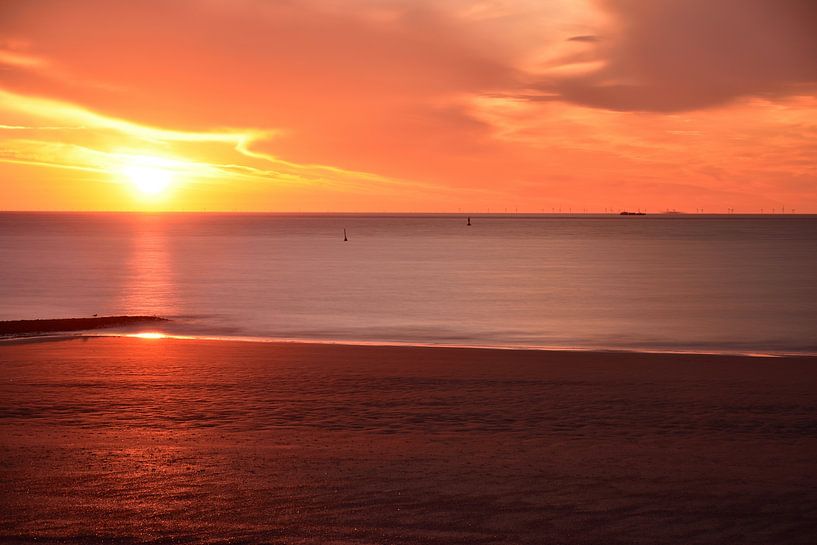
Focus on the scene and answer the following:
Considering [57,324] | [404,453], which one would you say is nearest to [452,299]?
[57,324]

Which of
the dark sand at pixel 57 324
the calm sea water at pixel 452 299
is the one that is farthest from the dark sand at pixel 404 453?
the calm sea water at pixel 452 299

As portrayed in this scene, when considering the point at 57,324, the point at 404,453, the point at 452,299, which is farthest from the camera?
the point at 452,299

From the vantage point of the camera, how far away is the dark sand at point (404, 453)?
9039 mm

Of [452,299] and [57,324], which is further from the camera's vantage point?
[452,299]

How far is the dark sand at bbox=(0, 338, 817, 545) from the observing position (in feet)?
29.7

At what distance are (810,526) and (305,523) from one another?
538 cm

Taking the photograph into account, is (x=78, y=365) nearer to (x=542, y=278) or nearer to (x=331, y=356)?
(x=331, y=356)

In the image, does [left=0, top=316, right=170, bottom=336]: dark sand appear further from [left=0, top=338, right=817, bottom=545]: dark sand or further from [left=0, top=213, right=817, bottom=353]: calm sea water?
[left=0, top=338, right=817, bottom=545]: dark sand

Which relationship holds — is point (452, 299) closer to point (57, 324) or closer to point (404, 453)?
point (57, 324)

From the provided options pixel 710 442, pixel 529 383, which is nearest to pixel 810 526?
pixel 710 442

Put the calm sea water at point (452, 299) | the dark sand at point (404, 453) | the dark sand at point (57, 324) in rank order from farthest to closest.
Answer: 1. the calm sea water at point (452, 299)
2. the dark sand at point (57, 324)
3. the dark sand at point (404, 453)

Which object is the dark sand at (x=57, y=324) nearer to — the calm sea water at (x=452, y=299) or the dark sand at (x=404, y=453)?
the calm sea water at (x=452, y=299)

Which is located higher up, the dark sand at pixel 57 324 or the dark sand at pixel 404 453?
the dark sand at pixel 404 453

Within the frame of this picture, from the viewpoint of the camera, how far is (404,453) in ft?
39.3
